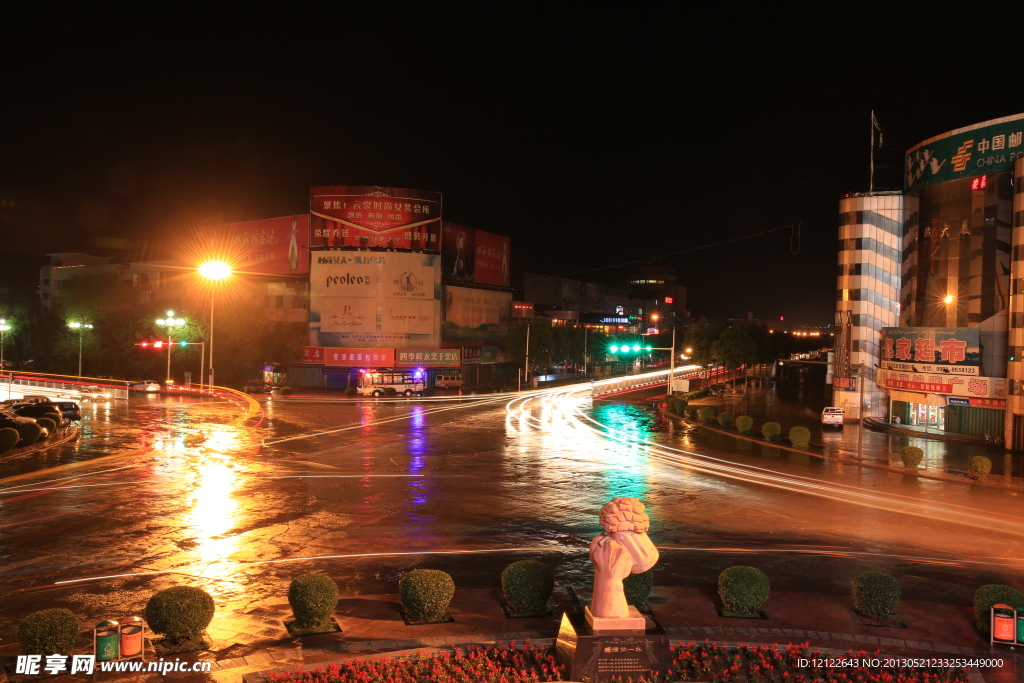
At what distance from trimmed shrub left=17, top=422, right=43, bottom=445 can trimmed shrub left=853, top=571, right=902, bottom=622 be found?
108 feet

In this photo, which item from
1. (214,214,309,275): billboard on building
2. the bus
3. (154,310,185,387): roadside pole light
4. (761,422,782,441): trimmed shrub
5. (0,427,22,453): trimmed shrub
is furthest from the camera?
(214,214,309,275): billboard on building

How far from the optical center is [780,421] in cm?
4847

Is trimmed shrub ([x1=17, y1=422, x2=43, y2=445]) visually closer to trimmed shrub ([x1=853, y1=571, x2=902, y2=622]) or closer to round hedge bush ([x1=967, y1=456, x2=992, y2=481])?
trimmed shrub ([x1=853, y1=571, x2=902, y2=622])

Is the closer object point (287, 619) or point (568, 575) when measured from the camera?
point (287, 619)

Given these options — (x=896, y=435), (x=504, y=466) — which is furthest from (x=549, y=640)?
(x=896, y=435)

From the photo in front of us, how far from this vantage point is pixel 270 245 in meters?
82.6

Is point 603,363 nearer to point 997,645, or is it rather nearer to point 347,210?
point 347,210

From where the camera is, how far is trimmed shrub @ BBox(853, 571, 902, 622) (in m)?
11.9

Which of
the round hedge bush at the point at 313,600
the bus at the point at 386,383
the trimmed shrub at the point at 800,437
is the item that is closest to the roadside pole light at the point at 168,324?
the bus at the point at 386,383

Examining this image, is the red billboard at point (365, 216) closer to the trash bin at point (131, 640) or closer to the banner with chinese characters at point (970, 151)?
the banner with chinese characters at point (970, 151)

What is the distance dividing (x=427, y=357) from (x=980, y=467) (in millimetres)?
54569

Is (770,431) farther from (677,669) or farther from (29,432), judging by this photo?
(29,432)

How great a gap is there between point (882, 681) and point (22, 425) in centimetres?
3490

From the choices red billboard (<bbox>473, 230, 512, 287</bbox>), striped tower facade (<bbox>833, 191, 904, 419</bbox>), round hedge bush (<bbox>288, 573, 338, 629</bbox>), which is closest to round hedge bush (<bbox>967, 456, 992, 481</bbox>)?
striped tower facade (<bbox>833, 191, 904, 419</bbox>)
